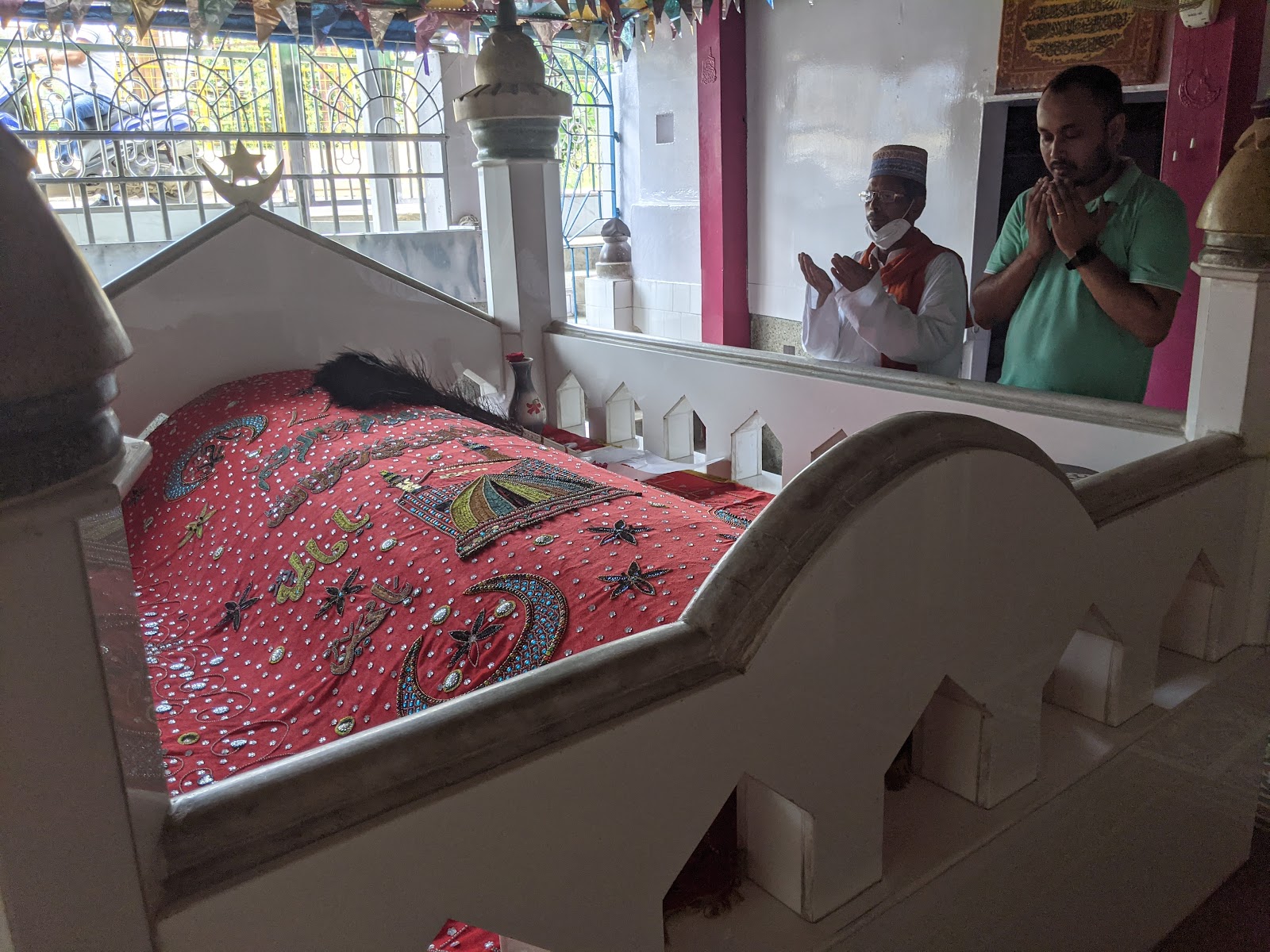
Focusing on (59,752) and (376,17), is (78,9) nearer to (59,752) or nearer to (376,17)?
(376,17)

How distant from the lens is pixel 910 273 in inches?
94.5

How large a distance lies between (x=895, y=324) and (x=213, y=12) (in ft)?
9.42

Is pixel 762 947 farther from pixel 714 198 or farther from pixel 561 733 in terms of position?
pixel 714 198

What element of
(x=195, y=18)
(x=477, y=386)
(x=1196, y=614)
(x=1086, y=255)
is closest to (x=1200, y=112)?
(x=1086, y=255)

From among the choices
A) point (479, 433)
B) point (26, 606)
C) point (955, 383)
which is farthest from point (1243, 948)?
point (26, 606)

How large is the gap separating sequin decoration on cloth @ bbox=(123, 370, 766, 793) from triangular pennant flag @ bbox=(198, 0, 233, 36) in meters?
1.98

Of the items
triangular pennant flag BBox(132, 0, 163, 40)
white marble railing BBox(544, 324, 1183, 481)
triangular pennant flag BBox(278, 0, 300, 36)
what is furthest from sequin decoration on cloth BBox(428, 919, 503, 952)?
triangular pennant flag BBox(278, 0, 300, 36)

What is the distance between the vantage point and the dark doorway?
4477 millimetres

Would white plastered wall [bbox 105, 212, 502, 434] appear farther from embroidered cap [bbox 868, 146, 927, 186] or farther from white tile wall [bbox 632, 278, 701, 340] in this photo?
white tile wall [bbox 632, 278, 701, 340]

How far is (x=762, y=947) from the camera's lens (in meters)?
1.01

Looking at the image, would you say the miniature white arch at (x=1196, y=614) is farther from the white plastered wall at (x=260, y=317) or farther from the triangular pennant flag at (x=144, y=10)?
the triangular pennant flag at (x=144, y=10)

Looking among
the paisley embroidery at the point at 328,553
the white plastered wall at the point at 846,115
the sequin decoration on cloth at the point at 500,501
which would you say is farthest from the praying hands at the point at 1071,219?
the white plastered wall at the point at 846,115

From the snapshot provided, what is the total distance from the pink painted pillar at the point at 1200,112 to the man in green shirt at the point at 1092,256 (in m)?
1.56

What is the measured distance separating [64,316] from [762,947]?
876 millimetres
